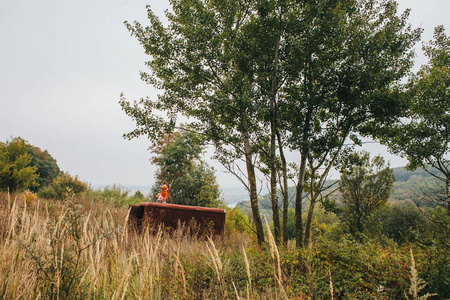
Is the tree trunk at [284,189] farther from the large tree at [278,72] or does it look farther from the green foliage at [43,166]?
the green foliage at [43,166]

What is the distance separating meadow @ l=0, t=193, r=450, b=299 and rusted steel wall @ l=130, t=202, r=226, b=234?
129 inches

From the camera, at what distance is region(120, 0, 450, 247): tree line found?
20.8 feet

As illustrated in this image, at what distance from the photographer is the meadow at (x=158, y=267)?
1.60 m

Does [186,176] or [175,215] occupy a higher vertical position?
[186,176]

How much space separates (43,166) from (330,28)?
1839 inches

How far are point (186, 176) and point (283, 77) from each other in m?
14.6

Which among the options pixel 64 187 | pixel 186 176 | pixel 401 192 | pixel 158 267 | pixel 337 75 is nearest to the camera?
pixel 158 267

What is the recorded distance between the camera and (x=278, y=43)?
7.00 m

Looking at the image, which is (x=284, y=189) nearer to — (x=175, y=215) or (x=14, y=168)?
(x=175, y=215)

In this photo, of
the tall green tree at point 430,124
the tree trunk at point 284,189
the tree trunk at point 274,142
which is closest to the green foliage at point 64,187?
the tree trunk at point 274,142

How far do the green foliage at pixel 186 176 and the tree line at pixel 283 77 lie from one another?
11.7 meters

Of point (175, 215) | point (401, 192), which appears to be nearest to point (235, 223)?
point (175, 215)

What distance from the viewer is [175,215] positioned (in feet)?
25.9

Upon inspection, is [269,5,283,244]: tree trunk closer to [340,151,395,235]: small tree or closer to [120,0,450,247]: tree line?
[120,0,450,247]: tree line
